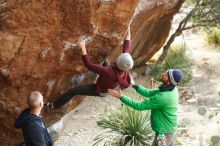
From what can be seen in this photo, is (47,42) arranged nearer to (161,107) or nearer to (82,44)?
(82,44)

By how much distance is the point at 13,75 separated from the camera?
7.63 meters

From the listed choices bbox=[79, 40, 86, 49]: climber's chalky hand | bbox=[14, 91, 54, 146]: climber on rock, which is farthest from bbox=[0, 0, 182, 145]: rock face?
bbox=[14, 91, 54, 146]: climber on rock

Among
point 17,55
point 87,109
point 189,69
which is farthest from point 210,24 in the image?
point 17,55

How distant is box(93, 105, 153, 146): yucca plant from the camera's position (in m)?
8.84

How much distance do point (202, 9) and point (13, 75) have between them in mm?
A: 9512

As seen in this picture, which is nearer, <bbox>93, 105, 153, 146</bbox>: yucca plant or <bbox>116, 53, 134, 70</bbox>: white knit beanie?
<bbox>116, 53, 134, 70</bbox>: white knit beanie

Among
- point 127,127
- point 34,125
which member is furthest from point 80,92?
point 34,125

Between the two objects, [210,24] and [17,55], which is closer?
[17,55]

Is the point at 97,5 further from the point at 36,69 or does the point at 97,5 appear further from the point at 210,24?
the point at 210,24

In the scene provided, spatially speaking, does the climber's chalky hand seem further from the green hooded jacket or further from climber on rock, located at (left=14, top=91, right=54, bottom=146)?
climber on rock, located at (left=14, top=91, right=54, bottom=146)

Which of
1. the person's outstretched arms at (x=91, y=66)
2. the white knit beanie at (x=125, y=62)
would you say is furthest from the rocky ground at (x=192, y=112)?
the person's outstretched arms at (x=91, y=66)

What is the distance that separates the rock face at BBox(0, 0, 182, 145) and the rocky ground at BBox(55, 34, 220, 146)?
2.06 meters

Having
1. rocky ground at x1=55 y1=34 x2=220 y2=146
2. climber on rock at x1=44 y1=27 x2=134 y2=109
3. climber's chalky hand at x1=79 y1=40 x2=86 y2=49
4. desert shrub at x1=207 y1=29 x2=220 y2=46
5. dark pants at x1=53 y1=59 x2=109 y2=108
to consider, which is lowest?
rocky ground at x1=55 y1=34 x2=220 y2=146

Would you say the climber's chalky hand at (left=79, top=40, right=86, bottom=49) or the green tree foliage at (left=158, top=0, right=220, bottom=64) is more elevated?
the green tree foliage at (left=158, top=0, right=220, bottom=64)
